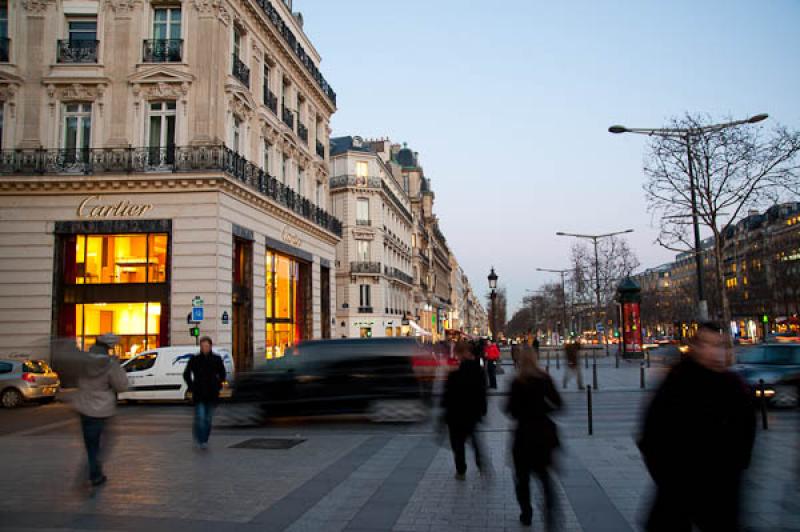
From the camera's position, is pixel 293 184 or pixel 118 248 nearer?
pixel 118 248

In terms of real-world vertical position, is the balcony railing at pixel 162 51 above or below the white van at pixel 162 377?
above

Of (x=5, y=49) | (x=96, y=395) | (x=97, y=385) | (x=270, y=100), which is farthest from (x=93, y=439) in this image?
(x=270, y=100)

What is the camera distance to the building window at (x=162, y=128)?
80.1 feet

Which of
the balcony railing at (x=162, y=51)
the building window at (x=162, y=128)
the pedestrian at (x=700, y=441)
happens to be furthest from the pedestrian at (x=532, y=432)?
the balcony railing at (x=162, y=51)

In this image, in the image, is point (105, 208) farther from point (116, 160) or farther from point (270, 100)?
point (270, 100)

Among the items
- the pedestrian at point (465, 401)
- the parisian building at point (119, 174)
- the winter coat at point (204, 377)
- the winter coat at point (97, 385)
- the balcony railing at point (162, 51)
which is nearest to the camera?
the winter coat at point (97, 385)

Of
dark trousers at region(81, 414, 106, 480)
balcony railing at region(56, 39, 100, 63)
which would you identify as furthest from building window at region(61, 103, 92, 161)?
dark trousers at region(81, 414, 106, 480)

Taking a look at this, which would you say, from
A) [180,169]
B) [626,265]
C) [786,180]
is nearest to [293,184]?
[180,169]

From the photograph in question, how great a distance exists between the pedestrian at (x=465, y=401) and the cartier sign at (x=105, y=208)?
19463mm

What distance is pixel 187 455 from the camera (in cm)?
1030

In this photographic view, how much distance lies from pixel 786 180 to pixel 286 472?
1131 inches

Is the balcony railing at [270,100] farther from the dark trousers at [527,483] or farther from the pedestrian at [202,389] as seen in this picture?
the dark trousers at [527,483]

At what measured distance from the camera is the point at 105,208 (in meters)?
24.1

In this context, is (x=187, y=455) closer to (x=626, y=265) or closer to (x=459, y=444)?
(x=459, y=444)
